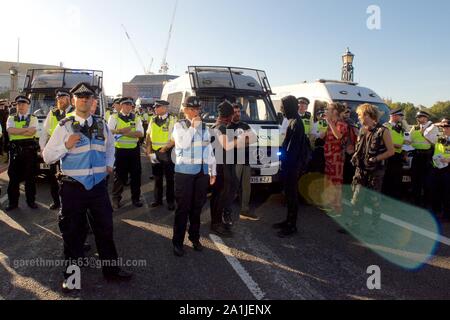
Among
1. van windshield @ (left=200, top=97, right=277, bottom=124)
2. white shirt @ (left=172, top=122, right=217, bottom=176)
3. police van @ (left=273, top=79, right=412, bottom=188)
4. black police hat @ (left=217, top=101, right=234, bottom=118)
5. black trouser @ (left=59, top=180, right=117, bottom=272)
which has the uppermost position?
police van @ (left=273, top=79, right=412, bottom=188)

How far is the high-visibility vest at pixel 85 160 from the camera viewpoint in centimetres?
373

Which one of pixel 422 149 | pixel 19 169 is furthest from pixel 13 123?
pixel 422 149

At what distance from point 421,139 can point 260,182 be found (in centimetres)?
346

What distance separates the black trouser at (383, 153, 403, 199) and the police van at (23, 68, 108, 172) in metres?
6.96

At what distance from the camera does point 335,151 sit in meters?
6.51

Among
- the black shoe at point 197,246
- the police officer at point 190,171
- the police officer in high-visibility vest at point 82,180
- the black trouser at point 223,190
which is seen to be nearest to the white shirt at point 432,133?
the black trouser at point 223,190

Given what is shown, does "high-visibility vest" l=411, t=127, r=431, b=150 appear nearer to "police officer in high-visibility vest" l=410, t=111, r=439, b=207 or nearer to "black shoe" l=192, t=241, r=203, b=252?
"police officer in high-visibility vest" l=410, t=111, r=439, b=207

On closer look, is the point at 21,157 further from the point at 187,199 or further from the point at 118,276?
the point at 118,276

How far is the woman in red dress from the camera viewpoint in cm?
615

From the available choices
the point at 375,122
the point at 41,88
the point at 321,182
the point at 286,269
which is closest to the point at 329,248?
the point at 286,269

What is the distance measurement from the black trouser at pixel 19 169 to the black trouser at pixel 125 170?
1.51m

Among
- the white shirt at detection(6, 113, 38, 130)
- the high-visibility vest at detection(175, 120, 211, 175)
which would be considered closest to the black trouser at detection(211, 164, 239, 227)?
the high-visibility vest at detection(175, 120, 211, 175)

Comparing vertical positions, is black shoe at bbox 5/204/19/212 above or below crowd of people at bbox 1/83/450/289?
below
